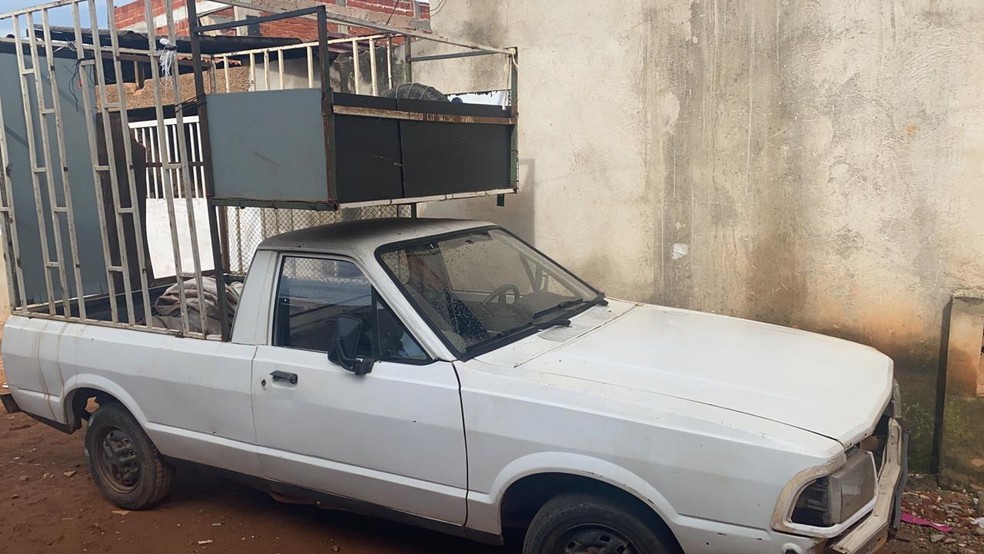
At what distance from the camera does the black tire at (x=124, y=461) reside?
4.39m

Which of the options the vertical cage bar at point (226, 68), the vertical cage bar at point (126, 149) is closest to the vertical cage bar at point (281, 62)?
the vertical cage bar at point (226, 68)

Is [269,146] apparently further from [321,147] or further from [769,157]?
[769,157]

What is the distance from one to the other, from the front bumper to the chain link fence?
4.42 m

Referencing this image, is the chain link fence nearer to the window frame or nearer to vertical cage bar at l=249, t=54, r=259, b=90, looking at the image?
vertical cage bar at l=249, t=54, r=259, b=90

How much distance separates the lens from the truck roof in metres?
3.72

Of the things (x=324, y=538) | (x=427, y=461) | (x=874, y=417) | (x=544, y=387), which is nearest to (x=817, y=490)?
(x=874, y=417)

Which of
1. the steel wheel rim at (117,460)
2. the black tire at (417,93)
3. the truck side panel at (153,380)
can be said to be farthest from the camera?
the black tire at (417,93)

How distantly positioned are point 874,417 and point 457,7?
15.8 ft

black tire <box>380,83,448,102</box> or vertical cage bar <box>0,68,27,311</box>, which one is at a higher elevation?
black tire <box>380,83,448,102</box>

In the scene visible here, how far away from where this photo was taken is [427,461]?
3.27 meters

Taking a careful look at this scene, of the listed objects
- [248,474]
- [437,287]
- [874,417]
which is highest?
[437,287]

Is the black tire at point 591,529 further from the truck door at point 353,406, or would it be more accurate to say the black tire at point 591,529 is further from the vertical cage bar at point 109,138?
the vertical cage bar at point 109,138

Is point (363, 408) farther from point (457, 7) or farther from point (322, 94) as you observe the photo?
point (457, 7)

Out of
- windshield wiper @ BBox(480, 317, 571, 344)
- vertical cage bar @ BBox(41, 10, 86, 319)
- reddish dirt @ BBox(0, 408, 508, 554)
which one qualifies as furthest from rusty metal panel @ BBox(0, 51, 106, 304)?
windshield wiper @ BBox(480, 317, 571, 344)
